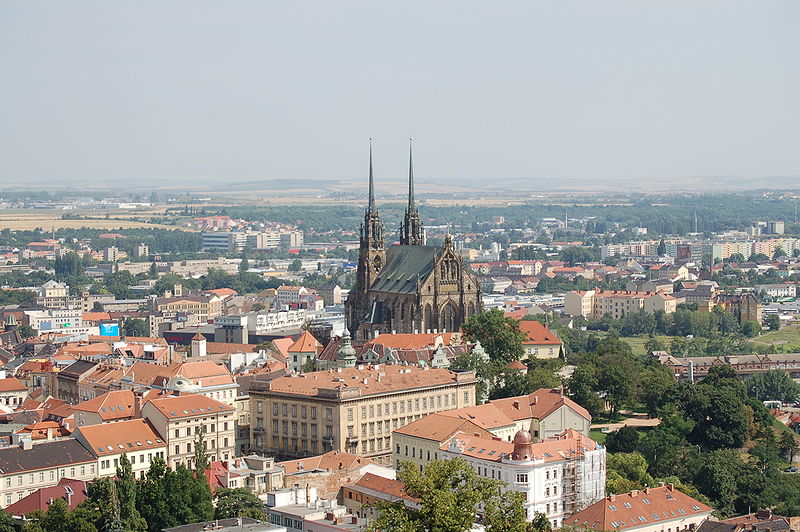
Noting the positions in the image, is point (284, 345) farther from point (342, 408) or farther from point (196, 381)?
point (342, 408)

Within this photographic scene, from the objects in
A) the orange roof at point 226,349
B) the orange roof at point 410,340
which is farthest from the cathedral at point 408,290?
the orange roof at point 410,340

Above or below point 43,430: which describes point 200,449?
below

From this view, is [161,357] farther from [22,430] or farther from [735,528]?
[735,528]

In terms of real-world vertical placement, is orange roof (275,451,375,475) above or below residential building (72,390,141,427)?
below

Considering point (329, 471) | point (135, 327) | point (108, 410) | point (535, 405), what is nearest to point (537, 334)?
A: point (535, 405)

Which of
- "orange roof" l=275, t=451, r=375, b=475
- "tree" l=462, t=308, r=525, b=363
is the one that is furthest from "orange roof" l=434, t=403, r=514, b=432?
"tree" l=462, t=308, r=525, b=363

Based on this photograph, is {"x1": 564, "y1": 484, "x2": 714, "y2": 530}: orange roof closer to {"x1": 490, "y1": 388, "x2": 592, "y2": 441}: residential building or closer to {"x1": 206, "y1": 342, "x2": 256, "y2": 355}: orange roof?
{"x1": 490, "y1": 388, "x2": 592, "y2": 441}: residential building

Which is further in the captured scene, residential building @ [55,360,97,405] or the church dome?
residential building @ [55,360,97,405]
